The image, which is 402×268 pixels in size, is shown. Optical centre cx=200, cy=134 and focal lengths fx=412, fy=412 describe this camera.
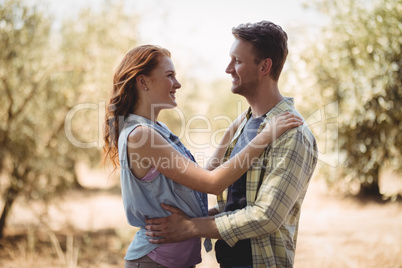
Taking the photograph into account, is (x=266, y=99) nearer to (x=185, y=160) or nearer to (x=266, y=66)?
(x=266, y=66)

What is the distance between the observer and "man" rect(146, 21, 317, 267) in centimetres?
198

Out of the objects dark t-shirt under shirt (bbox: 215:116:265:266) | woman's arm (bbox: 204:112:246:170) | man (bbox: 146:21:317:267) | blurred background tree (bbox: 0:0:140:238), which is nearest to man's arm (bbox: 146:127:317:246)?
man (bbox: 146:21:317:267)

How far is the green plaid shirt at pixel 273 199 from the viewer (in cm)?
196

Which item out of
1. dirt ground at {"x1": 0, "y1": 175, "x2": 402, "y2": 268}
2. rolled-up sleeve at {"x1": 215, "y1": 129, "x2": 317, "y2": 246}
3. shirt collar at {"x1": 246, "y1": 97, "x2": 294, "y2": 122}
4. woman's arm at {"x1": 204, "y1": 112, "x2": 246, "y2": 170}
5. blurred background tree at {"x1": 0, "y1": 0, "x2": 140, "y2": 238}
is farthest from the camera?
dirt ground at {"x1": 0, "y1": 175, "x2": 402, "y2": 268}

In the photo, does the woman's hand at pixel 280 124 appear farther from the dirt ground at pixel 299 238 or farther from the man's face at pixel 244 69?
the dirt ground at pixel 299 238

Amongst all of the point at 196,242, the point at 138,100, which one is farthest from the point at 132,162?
the point at 196,242

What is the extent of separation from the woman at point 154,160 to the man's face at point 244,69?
0.36 m

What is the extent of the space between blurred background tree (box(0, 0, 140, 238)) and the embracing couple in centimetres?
531

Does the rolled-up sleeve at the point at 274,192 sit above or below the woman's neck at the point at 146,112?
below

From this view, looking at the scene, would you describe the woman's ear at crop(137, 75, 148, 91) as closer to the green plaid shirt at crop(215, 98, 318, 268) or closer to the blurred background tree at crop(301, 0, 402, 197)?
the green plaid shirt at crop(215, 98, 318, 268)

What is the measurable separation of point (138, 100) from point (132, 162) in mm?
385

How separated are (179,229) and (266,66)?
1022mm

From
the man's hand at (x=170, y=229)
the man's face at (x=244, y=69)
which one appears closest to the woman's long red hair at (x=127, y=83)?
the man's face at (x=244, y=69)

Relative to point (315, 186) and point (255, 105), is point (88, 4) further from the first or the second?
point (315, 186)
